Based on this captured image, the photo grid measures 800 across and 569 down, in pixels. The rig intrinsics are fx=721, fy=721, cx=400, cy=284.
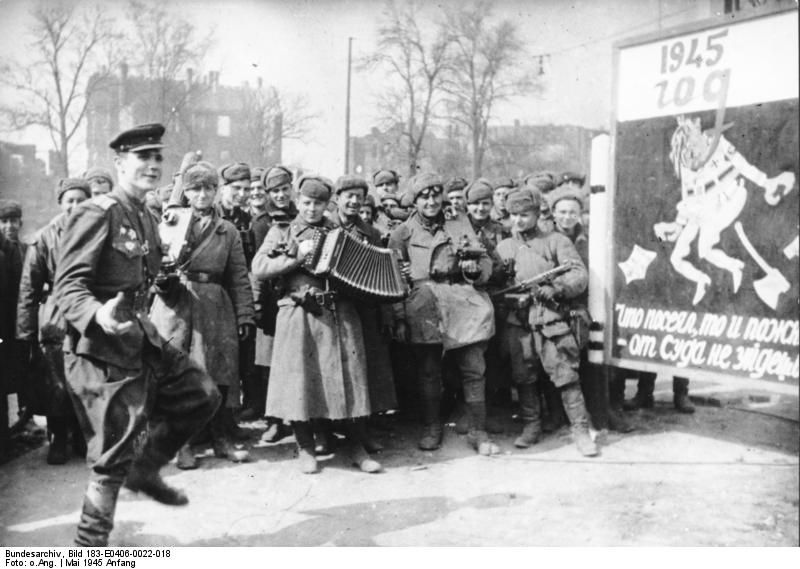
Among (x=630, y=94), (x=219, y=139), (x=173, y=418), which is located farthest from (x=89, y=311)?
(x=219, y=139)

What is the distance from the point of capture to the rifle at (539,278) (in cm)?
571

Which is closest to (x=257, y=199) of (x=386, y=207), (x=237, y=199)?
(x=237, y=199)

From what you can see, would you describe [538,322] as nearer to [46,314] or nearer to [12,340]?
[46,314]

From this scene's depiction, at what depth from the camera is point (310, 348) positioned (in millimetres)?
5199

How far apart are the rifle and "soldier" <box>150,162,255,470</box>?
6.87ft

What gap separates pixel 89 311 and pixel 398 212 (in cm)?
435

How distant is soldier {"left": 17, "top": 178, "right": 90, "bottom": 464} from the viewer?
203 inches

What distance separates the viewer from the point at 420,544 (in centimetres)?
404

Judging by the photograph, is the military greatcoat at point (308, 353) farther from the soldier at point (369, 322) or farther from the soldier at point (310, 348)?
the soldier at point (369, 322)

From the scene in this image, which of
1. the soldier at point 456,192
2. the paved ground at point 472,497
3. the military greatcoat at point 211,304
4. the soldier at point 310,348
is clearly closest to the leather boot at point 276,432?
the paved ground at point 472,497

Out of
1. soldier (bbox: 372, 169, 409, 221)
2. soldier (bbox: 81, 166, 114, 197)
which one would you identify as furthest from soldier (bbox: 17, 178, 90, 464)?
soldier (bbox: 372, 169, 409, 221)

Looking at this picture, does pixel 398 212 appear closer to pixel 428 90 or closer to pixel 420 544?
pixel 428 90

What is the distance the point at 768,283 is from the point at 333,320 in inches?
114

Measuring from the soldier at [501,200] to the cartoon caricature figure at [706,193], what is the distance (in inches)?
91.6
